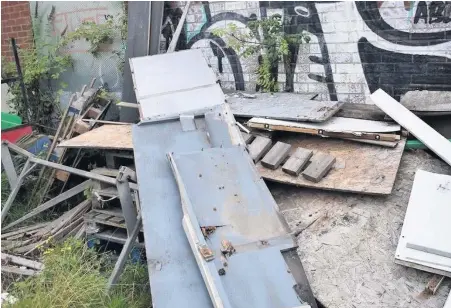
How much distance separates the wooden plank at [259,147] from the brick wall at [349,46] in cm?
115

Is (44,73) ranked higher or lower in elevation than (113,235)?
higher

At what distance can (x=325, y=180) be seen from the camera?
3.35 metres

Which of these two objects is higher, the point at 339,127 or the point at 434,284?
the point at 339,127

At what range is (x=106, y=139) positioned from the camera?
4445mm

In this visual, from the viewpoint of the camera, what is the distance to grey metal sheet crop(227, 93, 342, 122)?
12.5ft

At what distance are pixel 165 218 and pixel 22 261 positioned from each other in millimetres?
2010

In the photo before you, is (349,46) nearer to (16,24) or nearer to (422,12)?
(422,12)

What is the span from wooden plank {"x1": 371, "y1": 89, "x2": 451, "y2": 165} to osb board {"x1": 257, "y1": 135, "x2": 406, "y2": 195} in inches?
5.3

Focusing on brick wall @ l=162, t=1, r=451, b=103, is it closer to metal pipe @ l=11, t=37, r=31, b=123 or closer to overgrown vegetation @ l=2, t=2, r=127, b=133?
overgrown vegetation @ l=2, t=2, r=127, b=133

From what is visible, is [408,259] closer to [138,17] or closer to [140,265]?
[140,265]

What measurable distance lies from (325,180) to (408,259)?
0.88m

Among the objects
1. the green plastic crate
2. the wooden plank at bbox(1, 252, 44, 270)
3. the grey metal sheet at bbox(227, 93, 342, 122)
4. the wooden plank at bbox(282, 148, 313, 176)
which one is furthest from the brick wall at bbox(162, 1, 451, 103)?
the wooden plank at bbox(1, 252, 44, 270)

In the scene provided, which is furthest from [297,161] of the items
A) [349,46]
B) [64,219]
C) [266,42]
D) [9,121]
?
[9,121]

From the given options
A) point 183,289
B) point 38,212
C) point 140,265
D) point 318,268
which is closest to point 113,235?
point 140,265
